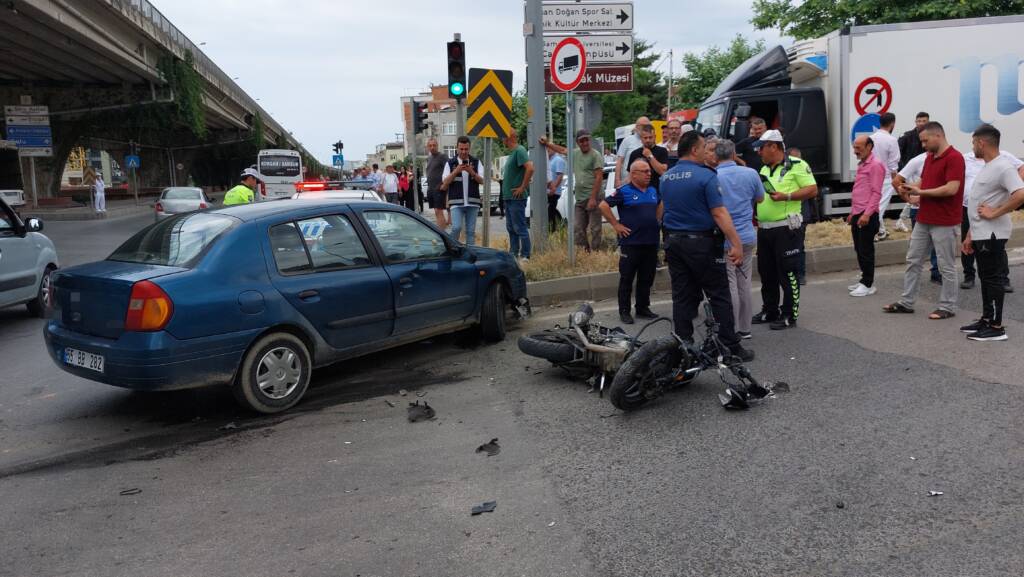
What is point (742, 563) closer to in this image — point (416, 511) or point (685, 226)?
point (416, 511)

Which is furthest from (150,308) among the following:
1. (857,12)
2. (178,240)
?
(857,12)

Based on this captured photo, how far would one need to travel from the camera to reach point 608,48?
11.6 metres

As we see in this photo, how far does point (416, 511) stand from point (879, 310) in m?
5.86

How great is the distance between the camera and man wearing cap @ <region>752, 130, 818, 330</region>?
7.15 m

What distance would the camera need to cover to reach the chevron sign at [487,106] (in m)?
9.98

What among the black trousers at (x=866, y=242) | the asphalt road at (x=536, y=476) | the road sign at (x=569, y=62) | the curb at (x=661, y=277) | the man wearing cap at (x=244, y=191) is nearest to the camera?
the asphalt road at (x=536, y=476)

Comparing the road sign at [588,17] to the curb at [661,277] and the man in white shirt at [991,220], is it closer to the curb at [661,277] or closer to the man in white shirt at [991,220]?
the curb at [661,277]

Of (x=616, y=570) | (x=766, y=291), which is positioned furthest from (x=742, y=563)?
(x=766, y=291)

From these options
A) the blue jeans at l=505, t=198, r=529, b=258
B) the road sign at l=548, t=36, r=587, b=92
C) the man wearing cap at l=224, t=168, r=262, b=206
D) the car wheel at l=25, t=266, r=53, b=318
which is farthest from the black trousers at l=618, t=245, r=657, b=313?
the car wheel at l=25, t=266, r=53, b=318

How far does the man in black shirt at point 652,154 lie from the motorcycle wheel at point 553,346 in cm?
322

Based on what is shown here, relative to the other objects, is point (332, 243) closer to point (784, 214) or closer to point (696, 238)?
point (696, 238)

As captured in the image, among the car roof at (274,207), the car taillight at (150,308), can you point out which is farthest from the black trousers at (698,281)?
the car taillight at (150,308)

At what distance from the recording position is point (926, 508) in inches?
143

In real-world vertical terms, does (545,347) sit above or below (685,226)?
below
